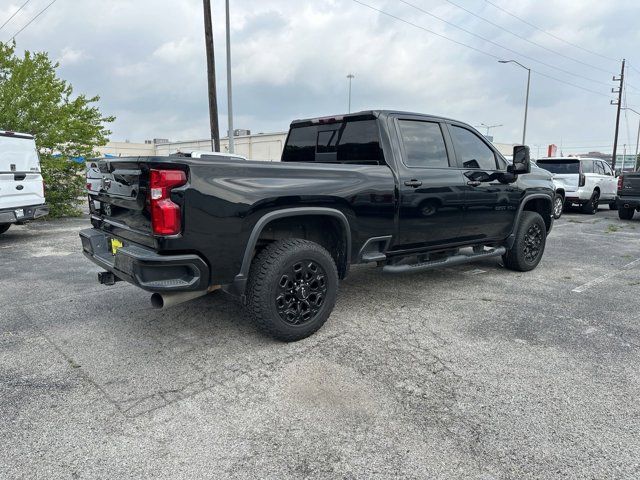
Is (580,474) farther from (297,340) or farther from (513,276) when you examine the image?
(513,276)

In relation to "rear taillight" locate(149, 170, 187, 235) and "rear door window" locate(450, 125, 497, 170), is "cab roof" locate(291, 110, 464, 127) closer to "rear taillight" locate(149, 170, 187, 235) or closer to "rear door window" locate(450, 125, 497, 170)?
"rear door window" locate(450, 125, 497, 170)

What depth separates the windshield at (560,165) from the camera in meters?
13.8

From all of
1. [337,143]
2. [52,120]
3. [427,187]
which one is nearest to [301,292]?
[427,187]

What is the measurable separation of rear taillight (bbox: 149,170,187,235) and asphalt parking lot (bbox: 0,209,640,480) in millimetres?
1047

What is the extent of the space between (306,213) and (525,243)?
3.78 metres

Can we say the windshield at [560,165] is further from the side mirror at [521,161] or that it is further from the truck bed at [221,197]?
the truck bed at [221,197]

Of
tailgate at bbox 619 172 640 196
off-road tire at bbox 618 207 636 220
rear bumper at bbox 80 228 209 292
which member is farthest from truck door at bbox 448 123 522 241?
off-road tire at bbox 618 207 636 220

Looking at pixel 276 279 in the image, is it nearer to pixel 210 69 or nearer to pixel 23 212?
pixel 23 212

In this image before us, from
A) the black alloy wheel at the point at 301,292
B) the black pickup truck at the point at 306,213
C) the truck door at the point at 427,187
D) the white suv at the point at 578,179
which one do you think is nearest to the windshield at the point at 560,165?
the white suv at the point at 578,179

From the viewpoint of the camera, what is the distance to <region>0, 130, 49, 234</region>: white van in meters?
7.91

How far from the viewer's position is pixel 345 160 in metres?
4.71

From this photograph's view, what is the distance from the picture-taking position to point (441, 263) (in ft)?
15.9

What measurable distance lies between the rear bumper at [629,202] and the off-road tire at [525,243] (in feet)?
26.5

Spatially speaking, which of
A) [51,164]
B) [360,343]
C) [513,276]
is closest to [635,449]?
[360,343]
